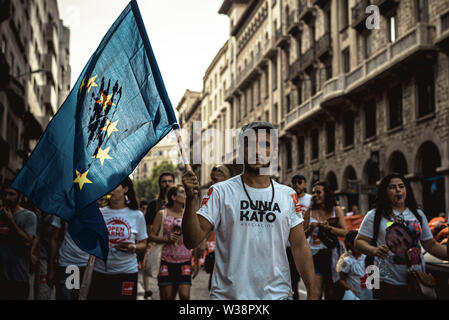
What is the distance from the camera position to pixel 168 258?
773 centimetres

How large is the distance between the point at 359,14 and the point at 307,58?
7242 mm

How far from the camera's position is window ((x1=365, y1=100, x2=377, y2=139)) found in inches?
1052

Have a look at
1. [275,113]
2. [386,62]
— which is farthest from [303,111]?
[386,62]

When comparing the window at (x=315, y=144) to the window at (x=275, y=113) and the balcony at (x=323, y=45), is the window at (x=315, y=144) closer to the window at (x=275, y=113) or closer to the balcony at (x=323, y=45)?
the balcony at (x=323, y=45)

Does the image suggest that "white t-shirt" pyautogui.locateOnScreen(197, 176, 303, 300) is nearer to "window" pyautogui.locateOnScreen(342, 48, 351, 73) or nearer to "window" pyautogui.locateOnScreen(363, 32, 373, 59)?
"window" pyautogui.locateOnScreen(363, 32, 373, 59)

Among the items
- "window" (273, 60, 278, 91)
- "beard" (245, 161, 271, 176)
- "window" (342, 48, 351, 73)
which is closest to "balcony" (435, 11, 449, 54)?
"window" (342, 48, 351, 73)

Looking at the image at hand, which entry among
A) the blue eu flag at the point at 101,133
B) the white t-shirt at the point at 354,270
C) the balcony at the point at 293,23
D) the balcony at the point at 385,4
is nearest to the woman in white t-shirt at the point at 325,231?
the white t-shirt at the point at 354,270

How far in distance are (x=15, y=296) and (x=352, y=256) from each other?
4.29 metres

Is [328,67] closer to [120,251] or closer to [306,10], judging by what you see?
[306,10]

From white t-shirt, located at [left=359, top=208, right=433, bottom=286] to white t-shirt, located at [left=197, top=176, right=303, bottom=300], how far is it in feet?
7.04

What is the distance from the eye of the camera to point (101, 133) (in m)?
4.68

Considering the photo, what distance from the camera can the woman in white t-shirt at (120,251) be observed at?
20.7 feet

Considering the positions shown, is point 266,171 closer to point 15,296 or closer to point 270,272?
point 270,272
